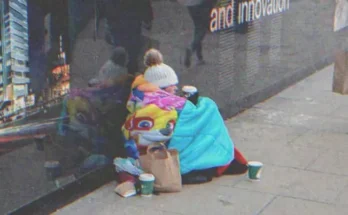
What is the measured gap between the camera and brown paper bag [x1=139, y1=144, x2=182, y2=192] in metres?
5.82

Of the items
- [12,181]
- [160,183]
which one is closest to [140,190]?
[160,183]

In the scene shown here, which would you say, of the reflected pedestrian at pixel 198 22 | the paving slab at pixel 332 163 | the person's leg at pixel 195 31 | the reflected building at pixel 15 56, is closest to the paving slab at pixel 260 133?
the paving slab at pixel 332 163

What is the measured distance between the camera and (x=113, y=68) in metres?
6.23

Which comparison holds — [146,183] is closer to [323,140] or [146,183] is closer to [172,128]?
[172,128]

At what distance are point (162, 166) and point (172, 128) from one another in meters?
0.32

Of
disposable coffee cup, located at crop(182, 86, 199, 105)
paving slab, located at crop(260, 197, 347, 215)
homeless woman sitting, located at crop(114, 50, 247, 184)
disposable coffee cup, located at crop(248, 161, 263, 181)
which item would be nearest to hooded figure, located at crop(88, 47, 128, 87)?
homeless woman sitting, located at crop(114, 50, 247, 184)

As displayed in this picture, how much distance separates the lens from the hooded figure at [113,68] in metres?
6.10

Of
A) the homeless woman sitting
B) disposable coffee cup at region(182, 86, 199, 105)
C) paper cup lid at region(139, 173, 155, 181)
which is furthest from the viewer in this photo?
disposable coffee cup at region(182, 86, 199, 105)

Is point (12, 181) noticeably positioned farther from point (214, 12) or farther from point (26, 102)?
point (214, 12)

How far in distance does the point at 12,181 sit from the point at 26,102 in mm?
537

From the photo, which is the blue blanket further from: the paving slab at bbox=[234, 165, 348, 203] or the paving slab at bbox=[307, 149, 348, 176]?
the paving slab at bbox=[307, 149, 348, 176]

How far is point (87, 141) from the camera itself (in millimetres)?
6109

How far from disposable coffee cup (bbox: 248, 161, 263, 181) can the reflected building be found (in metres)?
1.87

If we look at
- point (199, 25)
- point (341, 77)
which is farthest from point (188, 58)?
point (341, 77)
